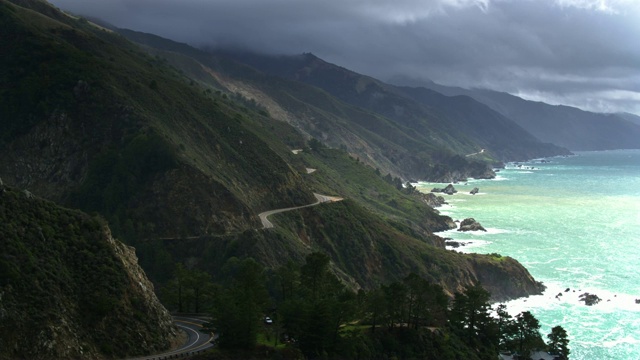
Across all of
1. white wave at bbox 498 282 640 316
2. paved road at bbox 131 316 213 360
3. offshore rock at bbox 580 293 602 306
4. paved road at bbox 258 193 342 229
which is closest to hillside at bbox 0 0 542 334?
paved road at bbox 258 193 342 229

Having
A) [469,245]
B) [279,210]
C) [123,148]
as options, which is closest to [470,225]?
[469,245]

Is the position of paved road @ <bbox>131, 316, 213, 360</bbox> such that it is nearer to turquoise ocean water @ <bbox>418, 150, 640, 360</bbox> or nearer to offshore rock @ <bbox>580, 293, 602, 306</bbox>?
turquoise ocean water @ <bbox>418, 150, 640, 360</bbox>

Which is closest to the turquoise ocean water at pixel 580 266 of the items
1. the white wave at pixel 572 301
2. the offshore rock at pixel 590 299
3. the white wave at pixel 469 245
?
the white wave at pixel 572 301

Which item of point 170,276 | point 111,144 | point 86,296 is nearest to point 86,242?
point 86,296

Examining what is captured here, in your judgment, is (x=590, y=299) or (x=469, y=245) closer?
(x=590, y=299)

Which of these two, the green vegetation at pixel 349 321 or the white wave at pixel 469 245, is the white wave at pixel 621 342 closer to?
the green vegetation at pixel 349 321

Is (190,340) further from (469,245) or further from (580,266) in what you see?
(469,245)
